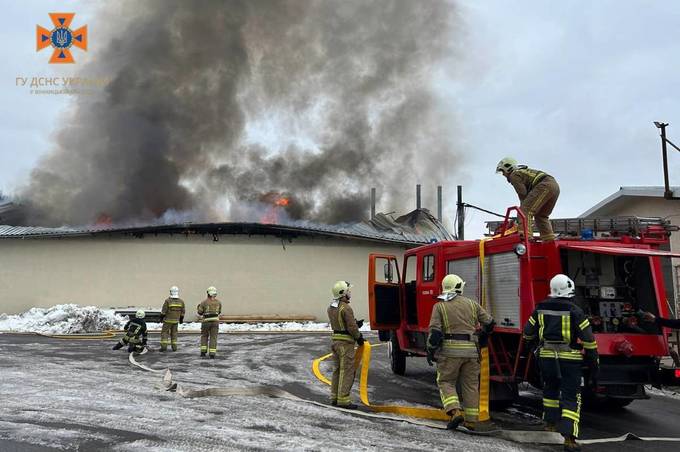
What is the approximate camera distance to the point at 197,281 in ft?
80.1

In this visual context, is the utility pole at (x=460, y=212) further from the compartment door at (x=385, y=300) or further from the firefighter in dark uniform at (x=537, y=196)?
the firefighter in dark uniform at (x=537, y=196)

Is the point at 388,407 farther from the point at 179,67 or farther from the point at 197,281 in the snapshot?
the point at 179,67

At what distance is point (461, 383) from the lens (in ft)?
18.9

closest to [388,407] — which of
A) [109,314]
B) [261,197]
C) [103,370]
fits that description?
[103,370]

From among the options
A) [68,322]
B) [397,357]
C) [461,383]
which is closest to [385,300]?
[397,357]

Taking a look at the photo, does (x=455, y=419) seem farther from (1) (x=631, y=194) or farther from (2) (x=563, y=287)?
(1) (x=631, y=194)

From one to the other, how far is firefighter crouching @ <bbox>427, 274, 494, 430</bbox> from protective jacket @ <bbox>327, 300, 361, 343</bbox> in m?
1.27

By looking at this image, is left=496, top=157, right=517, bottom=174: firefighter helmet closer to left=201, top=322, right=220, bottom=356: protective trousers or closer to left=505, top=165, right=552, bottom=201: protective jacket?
left=505, top=165, right=552, bottom=201: protective jacket

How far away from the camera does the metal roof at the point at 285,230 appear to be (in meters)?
23.6

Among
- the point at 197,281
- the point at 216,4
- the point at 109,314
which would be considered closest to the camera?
the point at 109,314

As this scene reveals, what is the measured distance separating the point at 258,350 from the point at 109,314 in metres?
9.73

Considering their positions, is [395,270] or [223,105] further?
[223,105]

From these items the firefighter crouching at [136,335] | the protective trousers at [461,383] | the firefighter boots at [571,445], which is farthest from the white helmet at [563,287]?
the firefighter crouching at [136,335]

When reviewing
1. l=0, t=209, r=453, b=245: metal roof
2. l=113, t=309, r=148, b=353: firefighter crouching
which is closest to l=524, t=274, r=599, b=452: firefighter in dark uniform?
l=113, t=309, r=148, b=353: firefighter crouching
